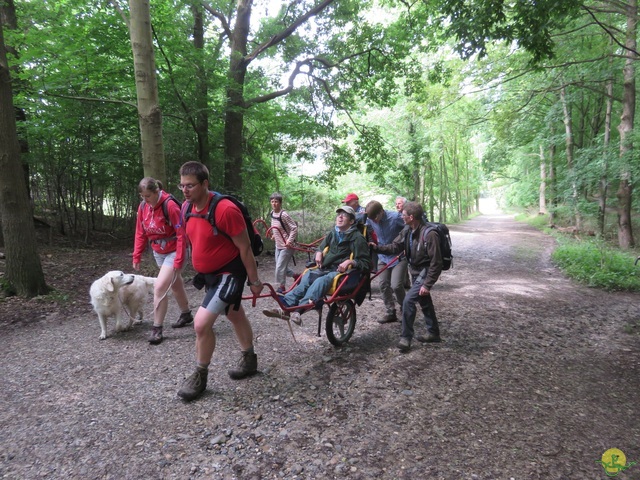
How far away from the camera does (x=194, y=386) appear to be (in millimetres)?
3096

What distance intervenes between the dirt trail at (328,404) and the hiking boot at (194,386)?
77mm

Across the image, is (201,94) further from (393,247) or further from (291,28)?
(393,247)

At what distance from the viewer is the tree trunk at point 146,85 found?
6.05 meters

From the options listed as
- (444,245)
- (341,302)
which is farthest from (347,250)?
(444,245)

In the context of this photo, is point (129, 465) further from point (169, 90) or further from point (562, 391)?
point (169, 90)

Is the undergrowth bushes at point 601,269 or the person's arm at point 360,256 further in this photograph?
the undergrowth bushes at point 601,269

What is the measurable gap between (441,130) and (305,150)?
9883mm

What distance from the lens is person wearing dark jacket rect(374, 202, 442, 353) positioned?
4.05 meters

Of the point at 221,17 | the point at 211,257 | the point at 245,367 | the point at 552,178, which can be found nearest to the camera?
the point at 211,257

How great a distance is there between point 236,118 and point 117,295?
27.3 ft

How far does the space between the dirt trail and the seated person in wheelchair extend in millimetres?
700

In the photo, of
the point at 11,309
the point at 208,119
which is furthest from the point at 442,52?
the point at 11,309

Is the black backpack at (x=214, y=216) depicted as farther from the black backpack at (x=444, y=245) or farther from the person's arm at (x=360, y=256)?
the black backpack at (x=444, y=245)

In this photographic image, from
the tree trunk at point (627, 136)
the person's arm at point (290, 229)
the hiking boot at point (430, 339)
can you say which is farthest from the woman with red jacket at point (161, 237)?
the tree trunk at point (627, 136)
